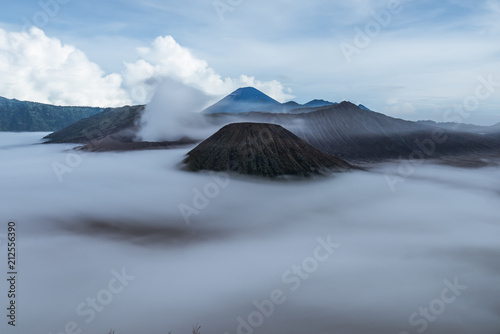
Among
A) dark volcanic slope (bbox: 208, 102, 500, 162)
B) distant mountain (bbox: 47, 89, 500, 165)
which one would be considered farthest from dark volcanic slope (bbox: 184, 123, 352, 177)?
dark volcanic slope (bbox: 208, 102, 500, 162)

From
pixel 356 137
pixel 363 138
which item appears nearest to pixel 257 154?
pixel 356 137

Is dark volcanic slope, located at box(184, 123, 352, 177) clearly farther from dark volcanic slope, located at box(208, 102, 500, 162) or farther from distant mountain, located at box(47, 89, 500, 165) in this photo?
dark volcanic slope, located at box(208, 102, 500, 162)

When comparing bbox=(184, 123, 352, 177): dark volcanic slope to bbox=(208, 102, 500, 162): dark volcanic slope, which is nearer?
bbox=(184, 123, 352, 177): dark volcanic slope

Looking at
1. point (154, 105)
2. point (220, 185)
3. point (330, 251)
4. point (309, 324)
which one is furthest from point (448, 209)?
point (154, 105)

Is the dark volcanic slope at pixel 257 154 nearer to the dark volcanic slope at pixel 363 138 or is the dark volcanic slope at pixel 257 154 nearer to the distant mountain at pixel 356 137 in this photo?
the distant mountain at pixel 356 137

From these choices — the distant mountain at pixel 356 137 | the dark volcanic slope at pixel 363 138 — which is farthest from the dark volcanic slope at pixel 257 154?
the dark volcanic slope at pixel 363 138

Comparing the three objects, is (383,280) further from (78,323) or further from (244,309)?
(78,323)

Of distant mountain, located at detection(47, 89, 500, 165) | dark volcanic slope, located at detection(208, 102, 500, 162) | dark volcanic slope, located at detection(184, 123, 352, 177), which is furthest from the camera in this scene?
dark volcanic slope, located at detection(208, 102, 500, 162)

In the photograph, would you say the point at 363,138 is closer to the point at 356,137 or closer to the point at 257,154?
the point at 356,137
